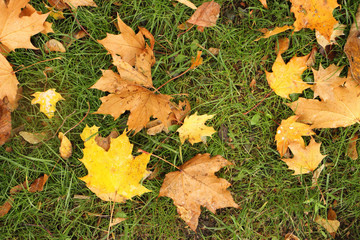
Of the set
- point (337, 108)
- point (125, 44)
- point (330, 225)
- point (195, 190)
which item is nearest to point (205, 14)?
point (125, 44)

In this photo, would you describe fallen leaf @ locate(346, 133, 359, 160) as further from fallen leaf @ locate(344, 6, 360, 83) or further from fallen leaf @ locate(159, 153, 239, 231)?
fallen leaf @ locate(159, 153, 239, 231)

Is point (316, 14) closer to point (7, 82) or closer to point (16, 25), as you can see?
point (16, 25)

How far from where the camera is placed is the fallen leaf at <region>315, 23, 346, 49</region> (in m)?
2.10

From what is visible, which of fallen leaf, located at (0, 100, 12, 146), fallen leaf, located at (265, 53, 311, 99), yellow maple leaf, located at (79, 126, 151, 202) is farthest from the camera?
fallen leaf, located at (265, 53, 311, 99)

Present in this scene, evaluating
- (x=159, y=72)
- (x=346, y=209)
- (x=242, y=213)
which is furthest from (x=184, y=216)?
(x=346, y=209)

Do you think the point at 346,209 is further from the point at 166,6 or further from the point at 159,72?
the point at 166,6

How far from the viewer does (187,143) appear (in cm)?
210

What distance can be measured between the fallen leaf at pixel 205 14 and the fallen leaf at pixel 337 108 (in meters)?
0.94

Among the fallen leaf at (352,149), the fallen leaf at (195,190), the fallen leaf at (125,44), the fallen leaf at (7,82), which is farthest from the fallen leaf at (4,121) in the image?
the fallen leaf at (352,149)

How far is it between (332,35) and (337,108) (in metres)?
0.57

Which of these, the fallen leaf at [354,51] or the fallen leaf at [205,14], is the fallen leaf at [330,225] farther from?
the fallen leaf at [205,14]

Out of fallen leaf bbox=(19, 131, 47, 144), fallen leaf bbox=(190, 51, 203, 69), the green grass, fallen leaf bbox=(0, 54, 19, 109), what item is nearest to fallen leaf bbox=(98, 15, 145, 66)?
the green grass

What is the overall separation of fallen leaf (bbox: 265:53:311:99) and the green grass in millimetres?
78

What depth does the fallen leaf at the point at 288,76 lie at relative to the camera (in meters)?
2.07
